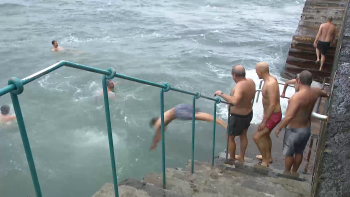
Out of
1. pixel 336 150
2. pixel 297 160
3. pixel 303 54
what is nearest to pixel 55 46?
pixel 303 54

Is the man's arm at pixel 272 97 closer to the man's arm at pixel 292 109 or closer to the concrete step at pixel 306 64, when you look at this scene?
the man's arm at pixel 292 109

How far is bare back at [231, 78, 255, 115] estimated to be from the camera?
14.6 ft

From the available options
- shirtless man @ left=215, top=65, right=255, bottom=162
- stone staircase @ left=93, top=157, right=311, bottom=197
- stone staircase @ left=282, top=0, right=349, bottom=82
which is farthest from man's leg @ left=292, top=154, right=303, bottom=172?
stone staircase @ left=282, top=0, right=349, bottom=82

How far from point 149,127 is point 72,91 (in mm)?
3912

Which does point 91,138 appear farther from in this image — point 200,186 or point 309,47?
point 309,47

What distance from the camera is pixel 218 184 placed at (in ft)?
11.9

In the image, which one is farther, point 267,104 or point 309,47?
point 309,47

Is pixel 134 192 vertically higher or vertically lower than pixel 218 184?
higher

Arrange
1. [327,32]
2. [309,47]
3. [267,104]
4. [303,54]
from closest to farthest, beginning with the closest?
[267,104], [327,32], [309,47], [303,54]

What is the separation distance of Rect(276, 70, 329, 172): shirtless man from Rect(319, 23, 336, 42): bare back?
6320 mm

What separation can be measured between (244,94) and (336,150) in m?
2.18

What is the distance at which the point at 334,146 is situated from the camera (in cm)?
247

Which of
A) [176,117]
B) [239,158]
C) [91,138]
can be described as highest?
[239,158]

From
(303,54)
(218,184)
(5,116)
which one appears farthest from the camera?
(303,54)
